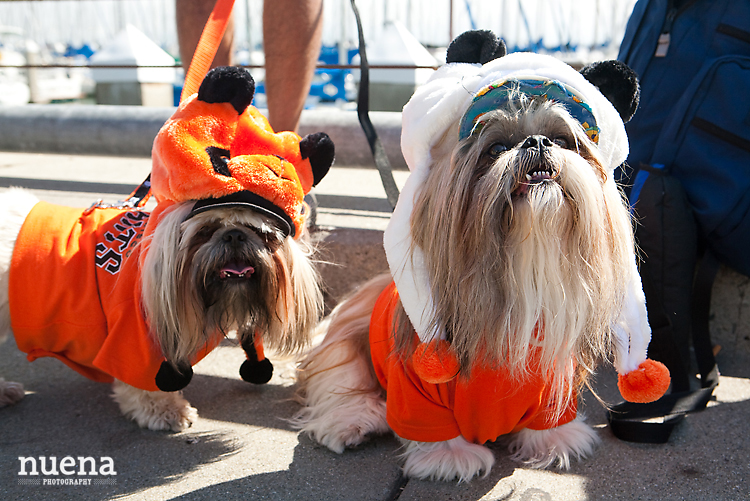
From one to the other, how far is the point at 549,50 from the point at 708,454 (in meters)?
6.59

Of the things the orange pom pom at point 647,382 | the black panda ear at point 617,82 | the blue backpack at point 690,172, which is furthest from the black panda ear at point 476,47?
the orange pom pom at point 647,382

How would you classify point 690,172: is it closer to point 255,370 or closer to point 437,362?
point 437,362

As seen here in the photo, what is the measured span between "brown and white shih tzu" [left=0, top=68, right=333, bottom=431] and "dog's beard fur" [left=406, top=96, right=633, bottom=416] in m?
0.54

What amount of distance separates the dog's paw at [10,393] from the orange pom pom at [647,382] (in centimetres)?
213

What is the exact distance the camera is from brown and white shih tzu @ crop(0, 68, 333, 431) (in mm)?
1754

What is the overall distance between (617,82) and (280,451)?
152 centimetres

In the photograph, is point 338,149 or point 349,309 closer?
point 349,309

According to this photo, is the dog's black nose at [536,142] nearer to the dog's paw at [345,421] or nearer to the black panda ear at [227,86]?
the black panda ear at [227,86]

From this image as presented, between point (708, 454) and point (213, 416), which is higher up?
point (708, 454)

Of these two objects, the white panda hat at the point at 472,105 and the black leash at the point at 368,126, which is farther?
the black leash at the point at 368,126

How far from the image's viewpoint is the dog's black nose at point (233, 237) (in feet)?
5.82

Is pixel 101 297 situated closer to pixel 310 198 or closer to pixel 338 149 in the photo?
pixel 310 198

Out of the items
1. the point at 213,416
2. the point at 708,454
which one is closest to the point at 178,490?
the point at 213,416

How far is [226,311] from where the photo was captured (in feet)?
6.30
